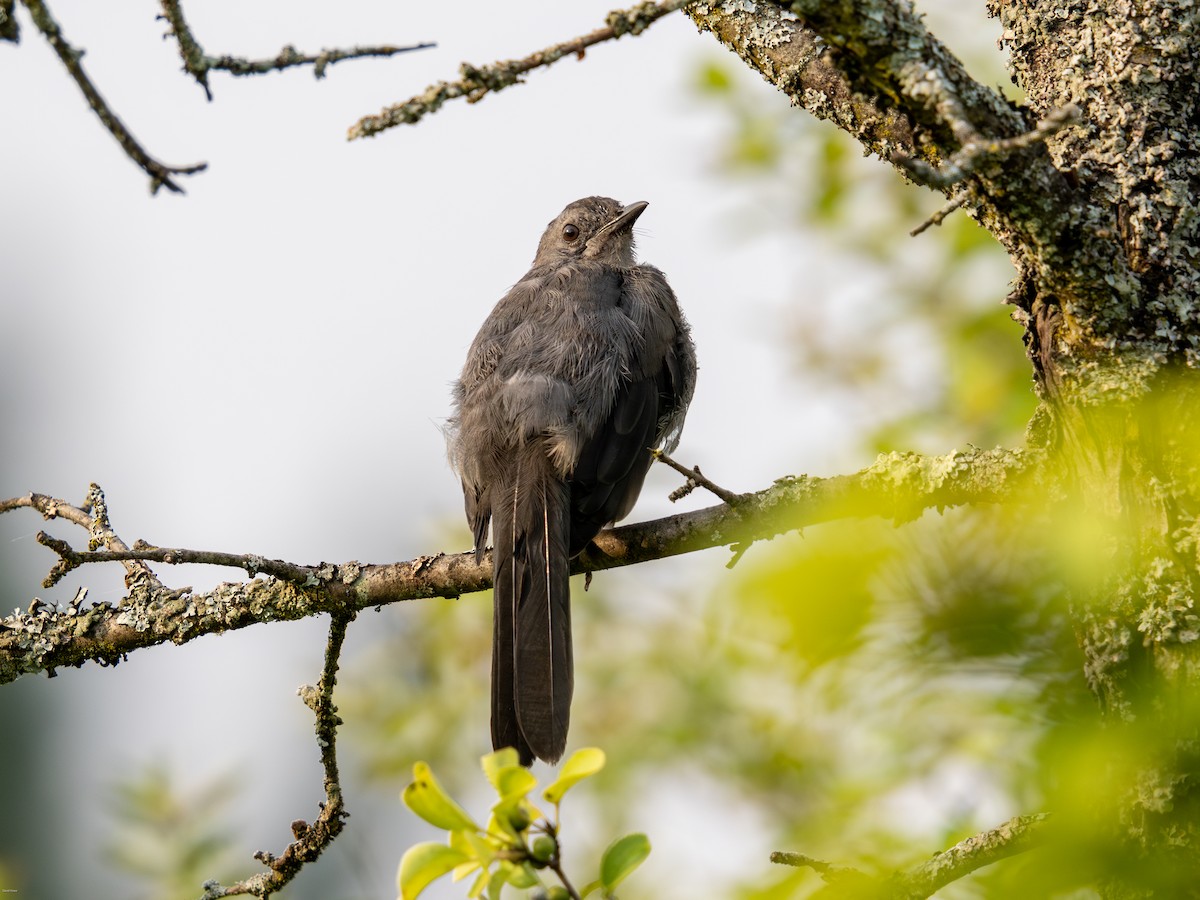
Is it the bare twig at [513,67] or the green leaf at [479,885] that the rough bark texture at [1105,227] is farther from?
the green leaf at [479,885]

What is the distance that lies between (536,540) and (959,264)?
185 cm

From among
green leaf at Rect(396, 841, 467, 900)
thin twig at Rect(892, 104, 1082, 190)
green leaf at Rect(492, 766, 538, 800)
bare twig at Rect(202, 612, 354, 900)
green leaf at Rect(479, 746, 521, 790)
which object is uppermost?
thin twig at Rect(892, 104, 1082, 190)

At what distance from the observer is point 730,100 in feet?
15.5

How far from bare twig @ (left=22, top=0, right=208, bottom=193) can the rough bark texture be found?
3.58 feet

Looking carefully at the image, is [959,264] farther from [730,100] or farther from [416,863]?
[416,863]

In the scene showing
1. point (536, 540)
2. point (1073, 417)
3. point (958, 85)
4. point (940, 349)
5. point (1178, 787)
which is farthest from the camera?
point (940, 349)

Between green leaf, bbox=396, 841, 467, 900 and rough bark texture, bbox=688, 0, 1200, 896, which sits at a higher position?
rough bark texture, bbox=688, 0, 1200, 896

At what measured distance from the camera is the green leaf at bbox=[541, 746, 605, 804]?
4.91ft

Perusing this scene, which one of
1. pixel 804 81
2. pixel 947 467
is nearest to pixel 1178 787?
pixel 947 467

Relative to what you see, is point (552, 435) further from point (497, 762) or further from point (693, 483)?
point (497, 762)

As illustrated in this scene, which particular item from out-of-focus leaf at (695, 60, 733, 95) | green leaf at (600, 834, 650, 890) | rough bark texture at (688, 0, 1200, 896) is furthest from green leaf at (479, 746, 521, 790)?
out-of-focus leaf at (695, 60, 733, 95)

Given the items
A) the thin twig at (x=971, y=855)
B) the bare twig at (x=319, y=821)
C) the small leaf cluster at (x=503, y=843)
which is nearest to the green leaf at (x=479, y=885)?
the small leaf cluster at (x=503, y=843)

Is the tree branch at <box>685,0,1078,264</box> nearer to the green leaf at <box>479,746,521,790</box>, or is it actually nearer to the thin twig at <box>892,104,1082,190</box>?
the thin twig at <box>892,104,1082,190</box>

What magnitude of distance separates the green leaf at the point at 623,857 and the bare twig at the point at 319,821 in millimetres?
1389
